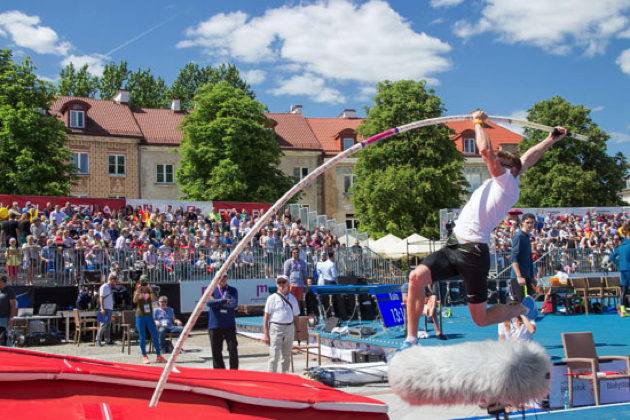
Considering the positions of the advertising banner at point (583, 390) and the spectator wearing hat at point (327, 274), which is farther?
the spectator wearing hat at point (327, 274)

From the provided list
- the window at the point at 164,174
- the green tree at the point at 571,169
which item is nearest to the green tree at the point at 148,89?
the window at the point at 164,174

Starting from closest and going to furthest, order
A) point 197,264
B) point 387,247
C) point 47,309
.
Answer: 1. point 47,309
2. point 197,264
3. point 387,247

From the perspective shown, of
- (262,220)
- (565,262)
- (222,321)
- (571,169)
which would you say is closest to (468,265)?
(262,220)

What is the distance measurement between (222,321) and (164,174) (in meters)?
42.5

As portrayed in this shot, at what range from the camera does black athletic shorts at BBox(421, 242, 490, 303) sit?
5.59 m

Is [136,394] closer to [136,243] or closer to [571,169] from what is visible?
[136,243]

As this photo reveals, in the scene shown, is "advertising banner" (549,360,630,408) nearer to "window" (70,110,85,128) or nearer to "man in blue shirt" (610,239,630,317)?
"man in blue shirt" (610,239,630,317)

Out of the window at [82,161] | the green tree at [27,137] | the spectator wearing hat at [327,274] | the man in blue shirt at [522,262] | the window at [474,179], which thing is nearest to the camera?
the man in blue shirt at [522,262]

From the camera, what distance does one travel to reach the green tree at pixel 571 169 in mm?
55844

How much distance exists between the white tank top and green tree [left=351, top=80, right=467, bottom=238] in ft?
146

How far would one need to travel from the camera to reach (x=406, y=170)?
166ft

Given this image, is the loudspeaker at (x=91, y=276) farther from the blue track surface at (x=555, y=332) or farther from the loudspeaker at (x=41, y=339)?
the blue track surface at (x=555, y=332)

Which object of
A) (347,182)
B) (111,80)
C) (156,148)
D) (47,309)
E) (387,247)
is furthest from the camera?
(111,80)

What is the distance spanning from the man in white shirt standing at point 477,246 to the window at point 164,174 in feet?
168
